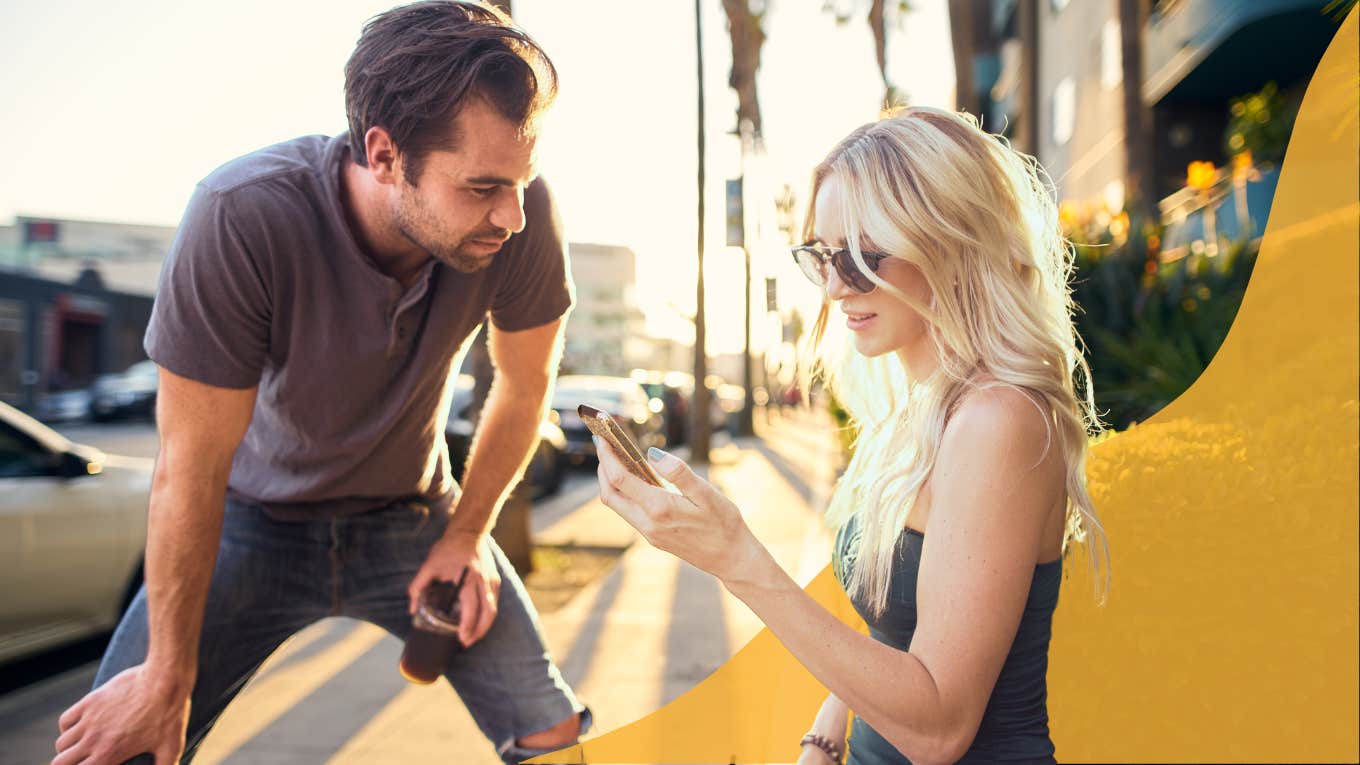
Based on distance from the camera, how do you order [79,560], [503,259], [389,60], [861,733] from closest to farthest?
[389,60] → [861,733] → [503,259] → [79,560]

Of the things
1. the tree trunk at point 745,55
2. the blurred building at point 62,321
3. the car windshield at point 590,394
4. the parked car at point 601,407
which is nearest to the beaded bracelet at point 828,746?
the parked car at point 601,407

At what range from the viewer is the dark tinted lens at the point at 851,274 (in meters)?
1.66

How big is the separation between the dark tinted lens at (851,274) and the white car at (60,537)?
3853 millimetres

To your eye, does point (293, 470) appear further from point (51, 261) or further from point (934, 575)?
point (51, 261)

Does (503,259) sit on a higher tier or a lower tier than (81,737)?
higher

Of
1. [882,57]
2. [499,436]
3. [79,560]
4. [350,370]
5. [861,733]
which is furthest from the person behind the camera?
[882,57]

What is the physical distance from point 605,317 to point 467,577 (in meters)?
18.4

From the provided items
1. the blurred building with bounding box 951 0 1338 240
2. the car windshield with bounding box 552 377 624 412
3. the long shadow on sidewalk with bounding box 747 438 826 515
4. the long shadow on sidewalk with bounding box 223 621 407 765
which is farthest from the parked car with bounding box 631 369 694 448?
the long shadow on sidewalk with bounding box 223 621 407 765

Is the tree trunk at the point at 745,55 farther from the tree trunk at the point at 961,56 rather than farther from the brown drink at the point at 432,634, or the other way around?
the brown drink at the point at 432,634

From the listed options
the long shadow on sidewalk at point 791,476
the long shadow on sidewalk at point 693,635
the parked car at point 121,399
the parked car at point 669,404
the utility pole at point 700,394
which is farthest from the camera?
the parked car at point 669,404

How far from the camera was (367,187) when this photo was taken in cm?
188

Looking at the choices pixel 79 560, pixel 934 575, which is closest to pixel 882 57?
pixel 79 560

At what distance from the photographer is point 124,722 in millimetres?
1801

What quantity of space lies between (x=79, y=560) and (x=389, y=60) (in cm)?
386
